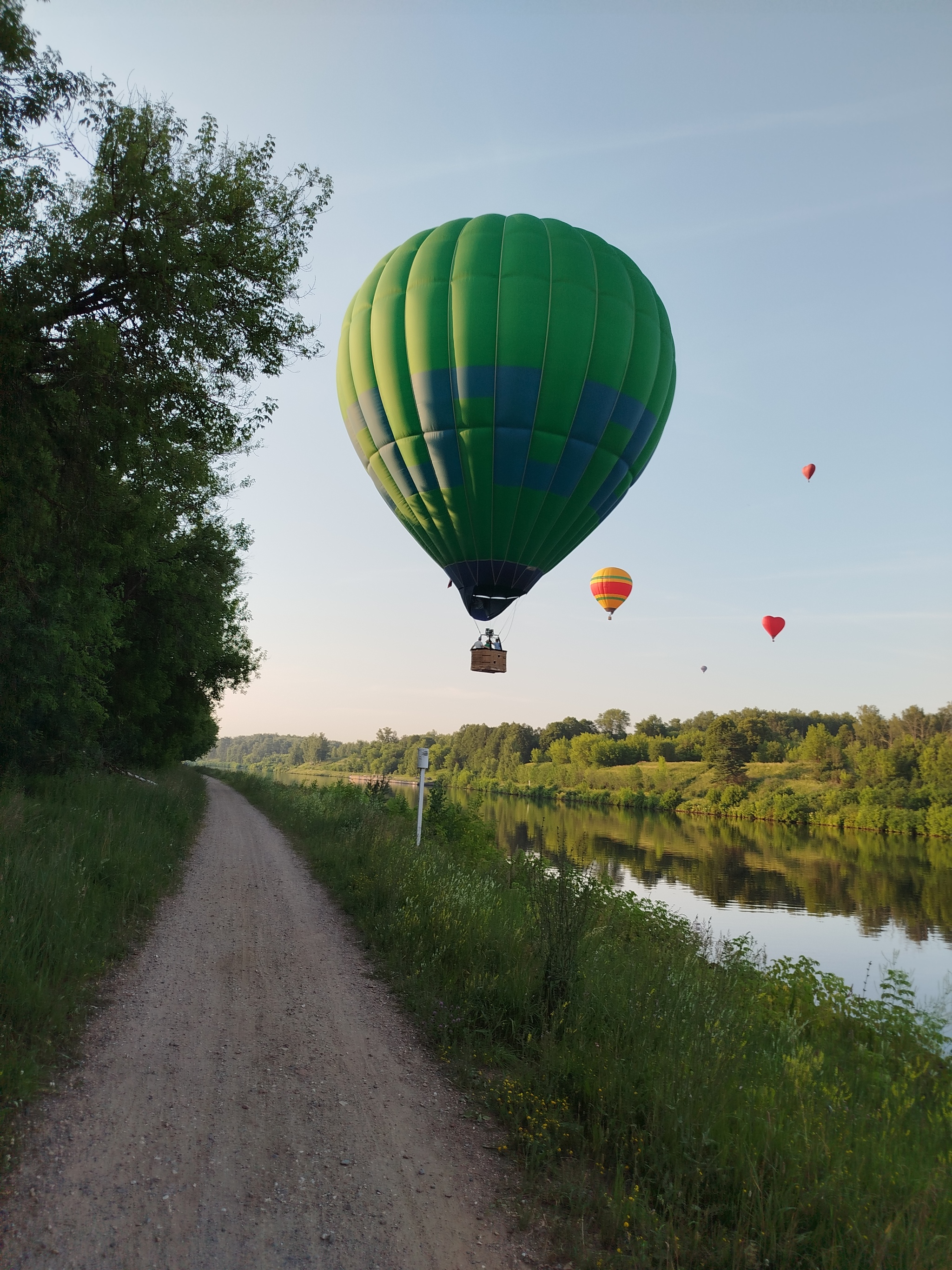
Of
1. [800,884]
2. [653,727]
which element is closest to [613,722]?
[653,727]

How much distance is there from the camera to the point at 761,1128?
3.44m

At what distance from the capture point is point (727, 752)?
2776 inches

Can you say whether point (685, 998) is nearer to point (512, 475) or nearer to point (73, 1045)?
point (73, 1045)

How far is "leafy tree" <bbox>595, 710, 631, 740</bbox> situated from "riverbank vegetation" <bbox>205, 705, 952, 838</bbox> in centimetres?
Result: 26

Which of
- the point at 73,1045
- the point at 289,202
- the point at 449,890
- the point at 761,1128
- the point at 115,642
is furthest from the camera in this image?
the point at 115,642

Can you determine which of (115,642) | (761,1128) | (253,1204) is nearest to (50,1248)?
(253,1204)

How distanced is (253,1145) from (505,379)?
10.9m

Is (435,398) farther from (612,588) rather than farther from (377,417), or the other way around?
(612,588)

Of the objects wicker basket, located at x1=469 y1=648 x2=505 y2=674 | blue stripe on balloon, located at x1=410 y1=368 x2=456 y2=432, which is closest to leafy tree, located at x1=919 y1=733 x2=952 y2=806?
wicker basket, located at x1=469 y1=648 x2=505 y2=674

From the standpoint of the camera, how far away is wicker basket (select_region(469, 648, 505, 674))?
14.3 m

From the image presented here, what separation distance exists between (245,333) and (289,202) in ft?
5.41

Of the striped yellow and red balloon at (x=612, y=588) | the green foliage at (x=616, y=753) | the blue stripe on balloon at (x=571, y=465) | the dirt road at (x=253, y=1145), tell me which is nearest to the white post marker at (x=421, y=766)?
the dirt road at (x=253, y=1145)

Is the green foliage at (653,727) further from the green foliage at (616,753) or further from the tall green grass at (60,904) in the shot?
the tall green grass at (60,904)

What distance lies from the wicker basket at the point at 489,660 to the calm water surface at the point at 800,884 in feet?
22.9
